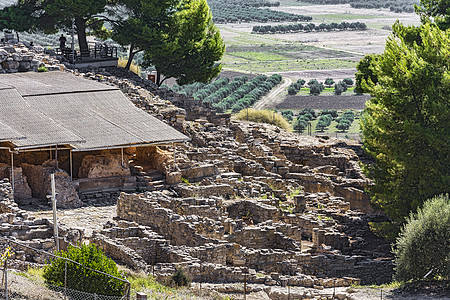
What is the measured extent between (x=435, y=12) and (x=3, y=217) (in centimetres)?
3419

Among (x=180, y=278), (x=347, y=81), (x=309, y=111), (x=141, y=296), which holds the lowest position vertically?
(x=347, y=81)

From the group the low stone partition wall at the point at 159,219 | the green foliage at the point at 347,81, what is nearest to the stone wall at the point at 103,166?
the low stone partition wall at the point at 159,219

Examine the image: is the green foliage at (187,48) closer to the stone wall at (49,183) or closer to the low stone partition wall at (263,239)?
the stone wall at (49,183)

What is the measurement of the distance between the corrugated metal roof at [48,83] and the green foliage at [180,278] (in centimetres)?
1716

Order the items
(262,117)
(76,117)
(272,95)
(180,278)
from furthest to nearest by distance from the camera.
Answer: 1. (272,95)
2. (262,117)
3. (76,117)
4. (180,278)

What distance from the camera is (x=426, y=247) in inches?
1471

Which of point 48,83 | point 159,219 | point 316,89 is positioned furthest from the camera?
point 316,89

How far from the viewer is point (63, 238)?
35.5 m

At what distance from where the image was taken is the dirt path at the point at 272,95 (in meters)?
100

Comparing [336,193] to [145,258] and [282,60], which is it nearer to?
[145,258]

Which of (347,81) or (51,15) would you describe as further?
(347,81)

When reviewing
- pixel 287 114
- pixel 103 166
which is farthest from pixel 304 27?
pixel 103 166

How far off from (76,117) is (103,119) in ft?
3.81

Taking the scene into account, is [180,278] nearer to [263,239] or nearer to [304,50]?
[263,239]
